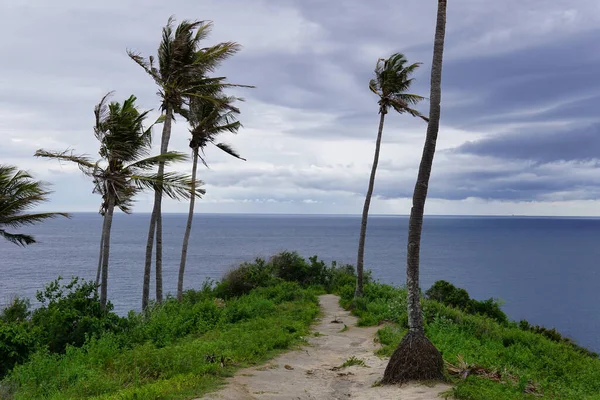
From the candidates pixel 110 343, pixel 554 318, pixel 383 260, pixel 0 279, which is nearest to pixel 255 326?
pixel 110 343

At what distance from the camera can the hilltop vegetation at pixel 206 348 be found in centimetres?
952

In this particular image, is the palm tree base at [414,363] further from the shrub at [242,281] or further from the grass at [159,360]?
the shrub at [242,281]

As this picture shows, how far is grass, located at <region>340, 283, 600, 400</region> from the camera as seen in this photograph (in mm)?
9469

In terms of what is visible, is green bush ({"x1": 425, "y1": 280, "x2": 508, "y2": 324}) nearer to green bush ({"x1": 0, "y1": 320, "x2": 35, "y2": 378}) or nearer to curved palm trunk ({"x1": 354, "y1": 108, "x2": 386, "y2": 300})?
curved palm trunk ({"x1": 354, "y1": 108, "x2": 386, "y2": 300})

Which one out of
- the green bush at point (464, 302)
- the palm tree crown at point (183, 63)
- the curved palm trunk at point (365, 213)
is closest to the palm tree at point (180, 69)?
the palm tree crown at point (183, 63)

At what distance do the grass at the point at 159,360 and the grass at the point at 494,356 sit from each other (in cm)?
347

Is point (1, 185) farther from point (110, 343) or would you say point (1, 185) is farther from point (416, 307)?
point (416, 307)

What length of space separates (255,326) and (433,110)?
9.30m

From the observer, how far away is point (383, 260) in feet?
319

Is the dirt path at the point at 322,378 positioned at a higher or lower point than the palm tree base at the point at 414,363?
lower

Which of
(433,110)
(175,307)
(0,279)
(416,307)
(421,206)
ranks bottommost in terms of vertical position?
(0,279)

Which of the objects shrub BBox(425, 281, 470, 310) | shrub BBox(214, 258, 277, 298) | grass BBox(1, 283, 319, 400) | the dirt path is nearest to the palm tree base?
the dirt path

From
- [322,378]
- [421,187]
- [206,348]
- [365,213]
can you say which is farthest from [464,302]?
[206,348]

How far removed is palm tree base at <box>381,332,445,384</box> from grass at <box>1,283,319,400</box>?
3534 mm
